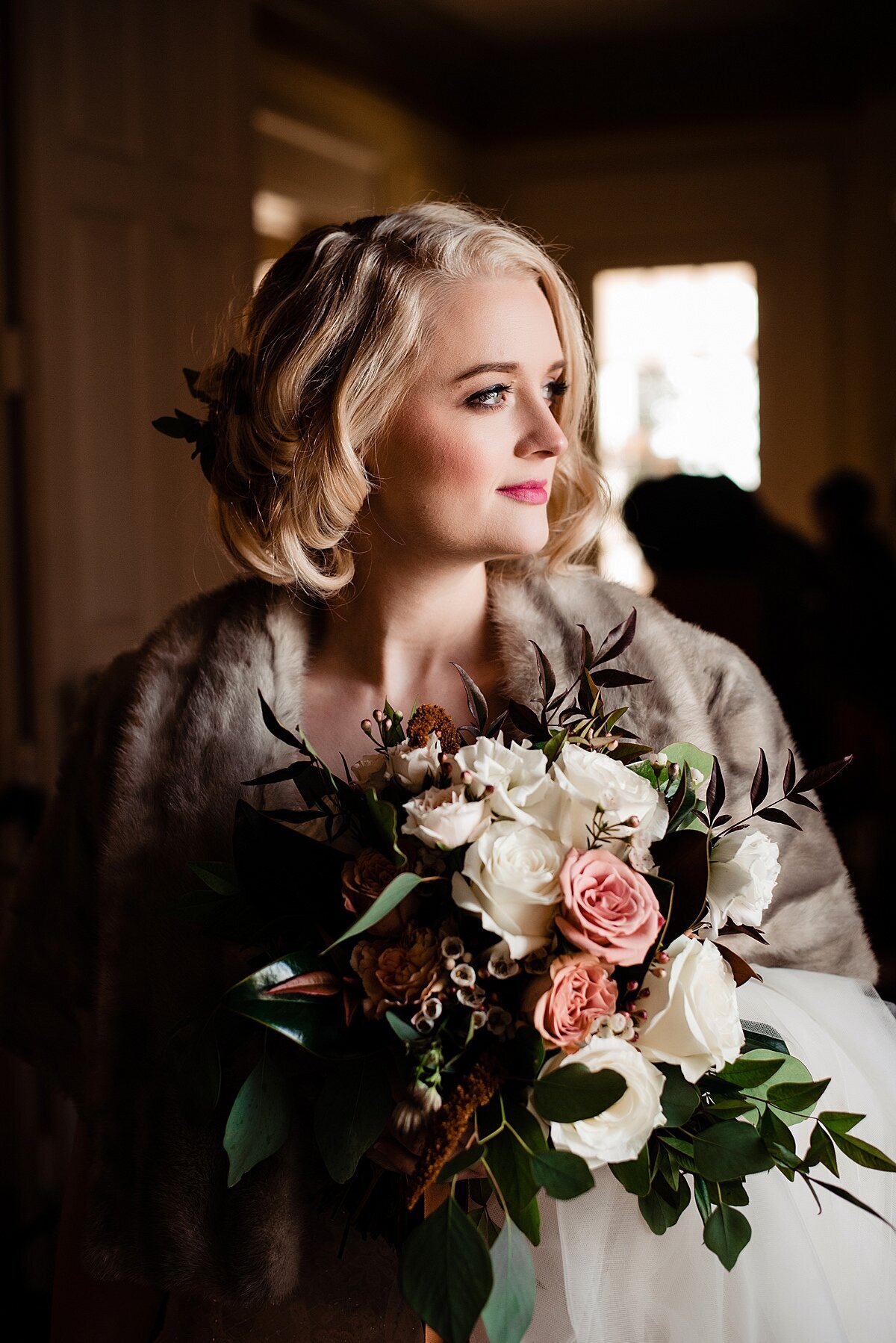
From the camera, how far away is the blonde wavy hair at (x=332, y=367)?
1352 mm

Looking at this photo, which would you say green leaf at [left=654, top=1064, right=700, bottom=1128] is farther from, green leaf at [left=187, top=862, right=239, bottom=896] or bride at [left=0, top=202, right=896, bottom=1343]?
green leaf at [left=187, top=862, right=239, bottom=896]

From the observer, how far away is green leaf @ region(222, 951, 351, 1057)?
94 cm

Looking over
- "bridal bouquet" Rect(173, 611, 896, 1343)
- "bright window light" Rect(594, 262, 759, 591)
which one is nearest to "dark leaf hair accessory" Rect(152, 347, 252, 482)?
"bridal bouquet" Rect(173, 611, 896, 1343)

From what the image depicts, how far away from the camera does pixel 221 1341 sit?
1.28m

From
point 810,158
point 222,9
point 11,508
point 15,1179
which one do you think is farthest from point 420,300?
point 810,158

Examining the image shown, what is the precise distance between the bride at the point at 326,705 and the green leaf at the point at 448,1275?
0.26 metres

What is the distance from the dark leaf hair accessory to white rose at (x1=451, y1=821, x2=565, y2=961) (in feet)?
2.43

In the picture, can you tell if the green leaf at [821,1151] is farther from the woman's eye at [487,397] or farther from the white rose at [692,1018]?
the woman's eye at [487,397]

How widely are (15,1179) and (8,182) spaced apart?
2324 millimetres

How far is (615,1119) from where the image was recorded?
2.97 ft

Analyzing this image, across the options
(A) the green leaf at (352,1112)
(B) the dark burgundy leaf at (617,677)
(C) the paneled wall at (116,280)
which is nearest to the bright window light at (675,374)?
(C) the paneled wall at (116,280)

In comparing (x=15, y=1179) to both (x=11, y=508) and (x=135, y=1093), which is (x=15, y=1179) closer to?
(x=11, y=508)

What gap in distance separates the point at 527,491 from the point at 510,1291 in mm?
792

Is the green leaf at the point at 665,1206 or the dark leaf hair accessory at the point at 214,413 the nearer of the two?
the green leaf at the point at 665,1206
